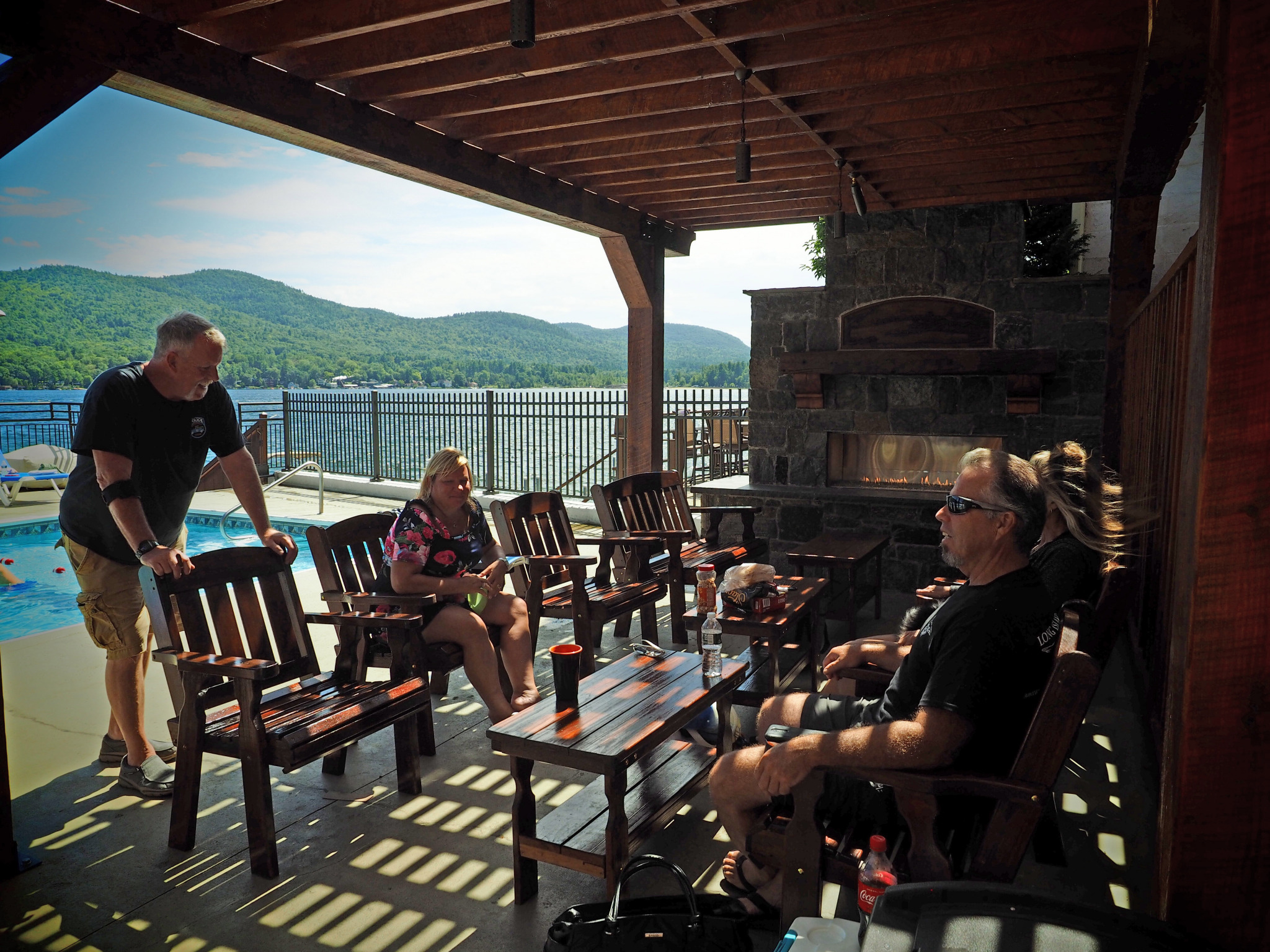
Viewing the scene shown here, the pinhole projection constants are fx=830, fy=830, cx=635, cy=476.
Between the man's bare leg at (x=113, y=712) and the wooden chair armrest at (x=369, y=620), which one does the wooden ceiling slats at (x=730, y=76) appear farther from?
the man's bare leg at (x=113, y=712)

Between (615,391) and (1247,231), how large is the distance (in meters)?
10.5

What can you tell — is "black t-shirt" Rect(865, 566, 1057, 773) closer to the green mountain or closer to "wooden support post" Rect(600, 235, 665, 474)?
"wooden support post" Rect(600, 235, 665, 474)

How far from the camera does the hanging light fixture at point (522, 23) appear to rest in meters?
2.45

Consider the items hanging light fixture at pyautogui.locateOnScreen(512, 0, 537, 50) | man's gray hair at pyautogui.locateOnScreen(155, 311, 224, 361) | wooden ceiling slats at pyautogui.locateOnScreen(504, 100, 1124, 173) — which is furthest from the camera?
wooden ceiling slats at pyautogui.locateOnScreen(504, 100, 1124, 173)

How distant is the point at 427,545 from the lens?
367cm

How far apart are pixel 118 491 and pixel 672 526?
12.0 ft

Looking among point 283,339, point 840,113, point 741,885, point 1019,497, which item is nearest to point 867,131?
point 840,113

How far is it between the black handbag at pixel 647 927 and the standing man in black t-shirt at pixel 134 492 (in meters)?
1.78

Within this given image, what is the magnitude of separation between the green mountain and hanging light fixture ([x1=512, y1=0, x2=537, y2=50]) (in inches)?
1429

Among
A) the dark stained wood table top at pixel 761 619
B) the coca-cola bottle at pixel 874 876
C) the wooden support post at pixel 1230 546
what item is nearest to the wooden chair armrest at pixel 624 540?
the dark stained wood table top at pixel 761 619

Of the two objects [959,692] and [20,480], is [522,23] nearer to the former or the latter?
[959,692]

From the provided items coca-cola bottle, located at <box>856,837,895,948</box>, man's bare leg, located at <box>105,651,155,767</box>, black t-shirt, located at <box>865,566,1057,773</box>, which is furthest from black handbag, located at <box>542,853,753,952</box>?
man's bare leg, located at <box>105,651,155,767</box>

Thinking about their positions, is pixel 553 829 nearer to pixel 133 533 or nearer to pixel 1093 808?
pixel 133 533

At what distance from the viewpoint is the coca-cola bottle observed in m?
1.80
